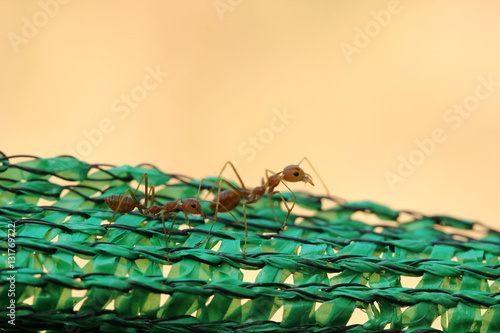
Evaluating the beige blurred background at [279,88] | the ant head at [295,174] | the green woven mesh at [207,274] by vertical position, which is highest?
the beige blurred background at [279,88]

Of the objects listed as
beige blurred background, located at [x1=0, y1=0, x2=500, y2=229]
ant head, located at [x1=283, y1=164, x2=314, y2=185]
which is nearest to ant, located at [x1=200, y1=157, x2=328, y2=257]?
ant head, located at [x1=283, y1=164, x2=314, y2=185]

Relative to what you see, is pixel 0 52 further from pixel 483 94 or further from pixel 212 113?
pixel 483 94

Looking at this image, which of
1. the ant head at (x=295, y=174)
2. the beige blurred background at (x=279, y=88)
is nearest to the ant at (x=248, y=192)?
the ant head at (x=295, y=174)

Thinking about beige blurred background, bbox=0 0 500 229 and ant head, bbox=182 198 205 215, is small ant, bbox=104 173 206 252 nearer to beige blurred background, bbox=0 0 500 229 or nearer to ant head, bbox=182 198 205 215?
ant head, bbox=182 198 205 215

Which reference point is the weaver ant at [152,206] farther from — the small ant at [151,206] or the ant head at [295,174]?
the ant head at [295,174]

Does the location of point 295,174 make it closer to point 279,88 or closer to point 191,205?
point 191,205

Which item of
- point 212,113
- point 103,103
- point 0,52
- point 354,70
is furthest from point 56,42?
point 354,70

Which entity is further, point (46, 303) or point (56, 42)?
point (56, 42)
